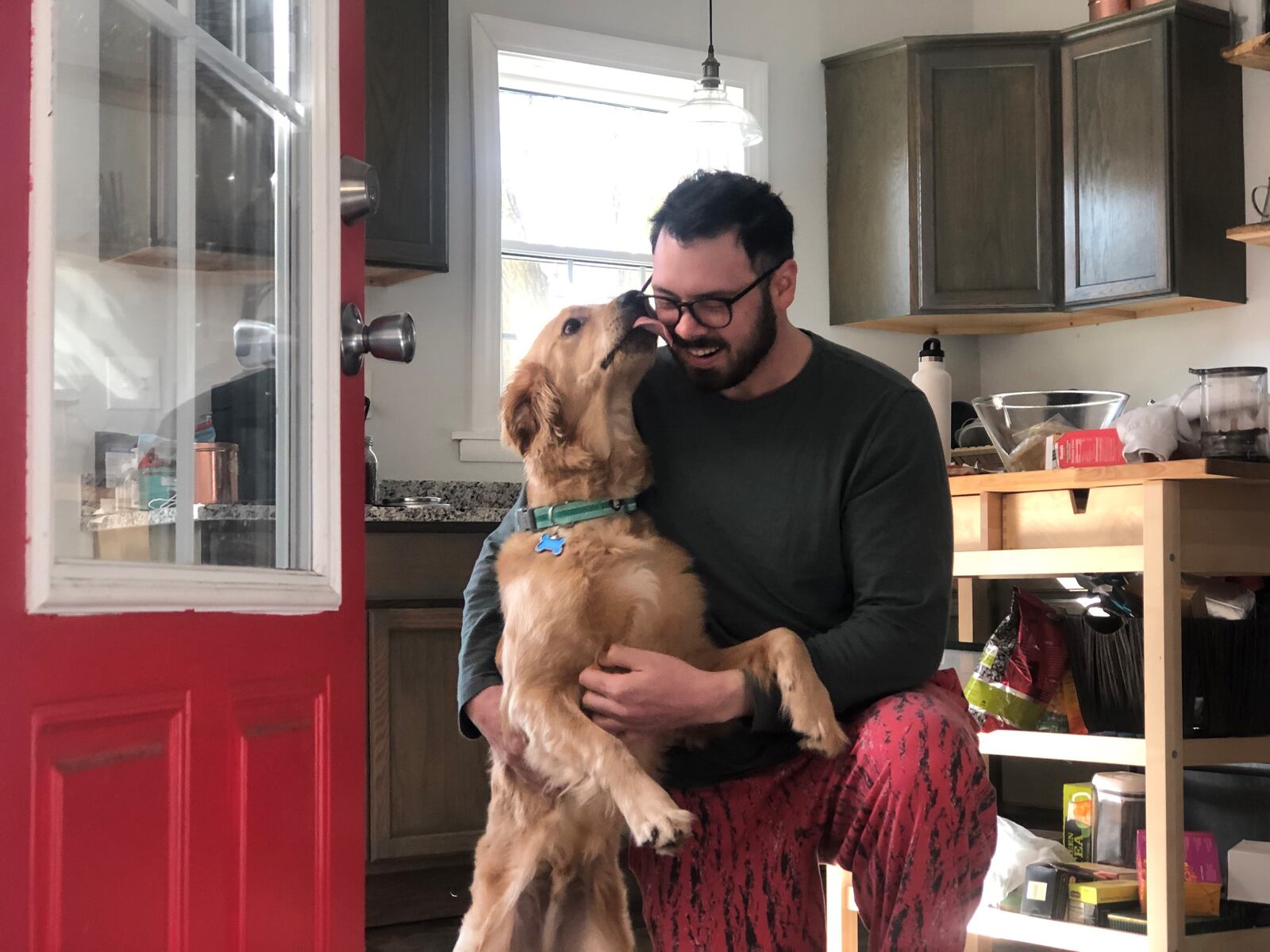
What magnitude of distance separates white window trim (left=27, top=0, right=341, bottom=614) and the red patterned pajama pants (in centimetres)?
72

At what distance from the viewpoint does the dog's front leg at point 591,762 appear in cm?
149

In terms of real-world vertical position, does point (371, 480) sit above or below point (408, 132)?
below

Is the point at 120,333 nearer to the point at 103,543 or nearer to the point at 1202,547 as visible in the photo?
the point at 103,543

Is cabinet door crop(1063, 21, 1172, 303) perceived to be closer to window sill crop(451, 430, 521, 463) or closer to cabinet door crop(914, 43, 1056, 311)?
cabinet door crop(914, 43, 1056, 311)

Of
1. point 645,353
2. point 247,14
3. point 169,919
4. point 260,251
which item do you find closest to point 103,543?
point 169,919

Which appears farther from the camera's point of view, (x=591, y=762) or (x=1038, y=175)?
(x=1038, y=175)

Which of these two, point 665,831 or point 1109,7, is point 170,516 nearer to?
point 665,831

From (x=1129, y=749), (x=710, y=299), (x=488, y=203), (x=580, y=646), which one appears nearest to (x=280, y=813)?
(x=580, y=646)

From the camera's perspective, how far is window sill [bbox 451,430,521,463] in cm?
367

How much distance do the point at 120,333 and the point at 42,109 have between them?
0.20m

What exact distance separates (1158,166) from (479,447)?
6.91ft

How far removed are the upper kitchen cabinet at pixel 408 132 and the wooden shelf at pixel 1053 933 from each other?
6.61 ft

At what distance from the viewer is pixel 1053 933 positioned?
229cm

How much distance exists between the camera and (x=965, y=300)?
13.3ft
